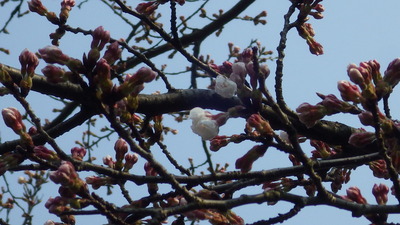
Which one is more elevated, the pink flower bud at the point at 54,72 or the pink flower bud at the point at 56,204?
the pink flower bud at the point at 54,72

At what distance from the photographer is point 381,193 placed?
7.57 ft

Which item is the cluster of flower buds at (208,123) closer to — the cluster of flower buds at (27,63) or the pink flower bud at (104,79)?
the pink flower bud at (104,79)

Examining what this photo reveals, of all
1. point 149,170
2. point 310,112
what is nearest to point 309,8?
point 310,112

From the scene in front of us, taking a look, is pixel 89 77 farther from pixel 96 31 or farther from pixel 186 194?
pixel 186 194

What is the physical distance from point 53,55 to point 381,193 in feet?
4.75

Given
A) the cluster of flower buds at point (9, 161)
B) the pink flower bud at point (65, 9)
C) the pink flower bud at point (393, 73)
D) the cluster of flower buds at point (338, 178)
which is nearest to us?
the cluster of flower buds at point (9, 161)

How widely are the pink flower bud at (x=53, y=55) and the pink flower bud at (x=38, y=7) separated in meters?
1.16

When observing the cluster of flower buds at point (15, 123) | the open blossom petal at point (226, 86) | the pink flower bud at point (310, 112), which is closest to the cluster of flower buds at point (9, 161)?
the cluster of flower buds at point (15, 123)

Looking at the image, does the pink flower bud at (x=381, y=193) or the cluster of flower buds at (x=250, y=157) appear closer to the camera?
the cluster of flower buds at (x=250, y=157)

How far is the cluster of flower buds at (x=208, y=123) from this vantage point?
2.11 metres

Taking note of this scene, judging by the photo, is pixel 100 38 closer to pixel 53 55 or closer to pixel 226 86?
pixel 53 55

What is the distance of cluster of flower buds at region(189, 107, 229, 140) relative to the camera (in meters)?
2.11

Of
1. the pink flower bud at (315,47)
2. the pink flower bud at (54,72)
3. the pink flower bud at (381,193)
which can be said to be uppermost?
the pink flower bud at (315,47)

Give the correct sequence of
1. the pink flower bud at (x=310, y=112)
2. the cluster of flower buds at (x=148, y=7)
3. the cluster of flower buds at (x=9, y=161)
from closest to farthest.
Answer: the cluster of flower buds at (x=9, y=161) < the pink flower bud at (x=310, y=112) < the cluster of flower buds at (x=148, y=7)
